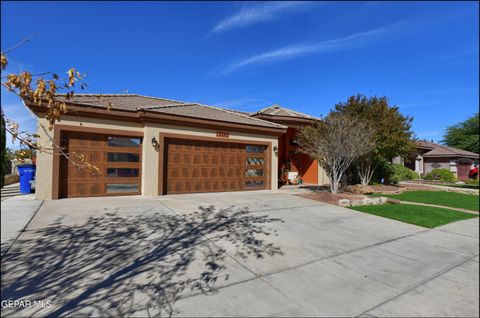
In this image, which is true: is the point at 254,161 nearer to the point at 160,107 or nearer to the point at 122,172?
the point at 160,107

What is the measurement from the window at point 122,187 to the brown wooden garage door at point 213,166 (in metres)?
1.26

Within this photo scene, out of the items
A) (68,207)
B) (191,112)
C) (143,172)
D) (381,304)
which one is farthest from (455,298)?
(191,112)

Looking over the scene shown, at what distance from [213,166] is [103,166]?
4748 mm

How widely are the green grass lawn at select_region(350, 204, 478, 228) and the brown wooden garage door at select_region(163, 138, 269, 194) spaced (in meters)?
5.66

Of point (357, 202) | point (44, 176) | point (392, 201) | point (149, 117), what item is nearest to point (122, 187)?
point (44, 176)

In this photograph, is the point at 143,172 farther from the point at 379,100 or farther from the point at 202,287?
the point at 379,100

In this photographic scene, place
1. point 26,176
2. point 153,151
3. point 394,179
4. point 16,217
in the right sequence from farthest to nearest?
point 394,179 < point 153,151 < point 26,176 < point 16,217

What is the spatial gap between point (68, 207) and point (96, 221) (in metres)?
2.28

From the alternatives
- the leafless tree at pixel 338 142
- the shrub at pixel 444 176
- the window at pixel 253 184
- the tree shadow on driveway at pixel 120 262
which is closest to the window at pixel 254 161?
the window at pixel 253 184

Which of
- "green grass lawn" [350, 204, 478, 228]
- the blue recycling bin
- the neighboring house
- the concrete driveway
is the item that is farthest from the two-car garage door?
the neighboring house

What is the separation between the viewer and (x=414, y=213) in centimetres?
843

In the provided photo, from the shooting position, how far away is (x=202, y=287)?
3.42 m

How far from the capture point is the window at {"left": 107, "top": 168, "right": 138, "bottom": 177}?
34.0 feet

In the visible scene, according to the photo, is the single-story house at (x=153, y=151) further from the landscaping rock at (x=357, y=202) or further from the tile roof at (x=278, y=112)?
the landscaping rock at (x=357, y=202)
